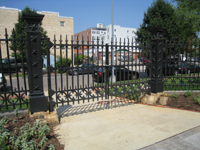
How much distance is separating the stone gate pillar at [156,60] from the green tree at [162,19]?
329 inches

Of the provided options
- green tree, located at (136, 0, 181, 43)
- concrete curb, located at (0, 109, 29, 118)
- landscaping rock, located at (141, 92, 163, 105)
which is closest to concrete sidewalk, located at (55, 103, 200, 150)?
landscaping rock, located at (141, 92, 163, 105)

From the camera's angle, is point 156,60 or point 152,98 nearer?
point 156,60

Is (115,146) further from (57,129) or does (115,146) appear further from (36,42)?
(36,42)

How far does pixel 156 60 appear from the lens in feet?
20.7

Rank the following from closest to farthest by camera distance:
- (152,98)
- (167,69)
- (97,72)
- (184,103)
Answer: (97,72) < (184,103) < (152,98) < (167,69)

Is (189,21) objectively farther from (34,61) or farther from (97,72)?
(34,61)

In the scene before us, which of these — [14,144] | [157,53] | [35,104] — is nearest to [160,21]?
[157,53]

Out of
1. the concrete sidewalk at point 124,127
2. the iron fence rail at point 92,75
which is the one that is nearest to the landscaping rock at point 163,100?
the concrete sidewalk at point 124,127

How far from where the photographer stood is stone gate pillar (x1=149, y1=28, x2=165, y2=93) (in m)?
6.24

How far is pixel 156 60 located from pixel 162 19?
32.3 ft

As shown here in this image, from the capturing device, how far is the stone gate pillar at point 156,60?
624 cm

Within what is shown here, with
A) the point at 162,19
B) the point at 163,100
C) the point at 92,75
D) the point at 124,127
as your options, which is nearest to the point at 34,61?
the point at 92,75

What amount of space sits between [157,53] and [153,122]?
2757 mm

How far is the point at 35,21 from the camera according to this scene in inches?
167
